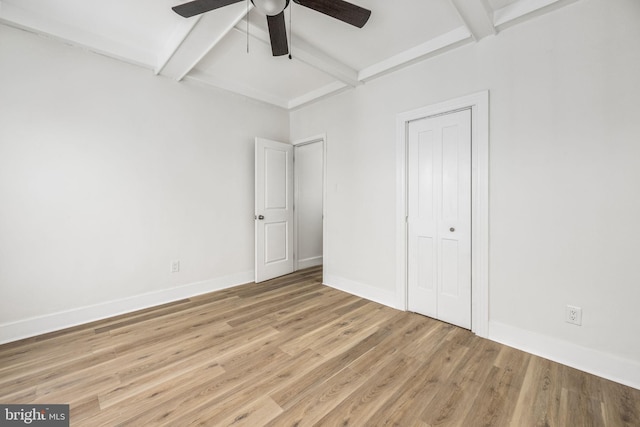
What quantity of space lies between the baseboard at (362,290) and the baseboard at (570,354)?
3.33 feet

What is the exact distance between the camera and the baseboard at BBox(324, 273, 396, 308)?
3.06 meters

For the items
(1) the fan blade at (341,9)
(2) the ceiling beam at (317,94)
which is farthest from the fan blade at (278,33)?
(2) the ceiling beam at (317,94)

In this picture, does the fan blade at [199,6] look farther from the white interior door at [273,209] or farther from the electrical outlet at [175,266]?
the electrical outlet at [175,266]

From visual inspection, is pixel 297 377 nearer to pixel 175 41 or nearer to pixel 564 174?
pixel 564 174

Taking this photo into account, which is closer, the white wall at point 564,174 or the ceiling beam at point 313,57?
the white wall at point 564,174

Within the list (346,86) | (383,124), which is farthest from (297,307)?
(346,86)

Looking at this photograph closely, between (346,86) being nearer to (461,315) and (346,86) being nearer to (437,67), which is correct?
(437,67)

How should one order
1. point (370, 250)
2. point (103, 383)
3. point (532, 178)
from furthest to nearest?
point (370, 250), point (532, 178), point (103, 383)

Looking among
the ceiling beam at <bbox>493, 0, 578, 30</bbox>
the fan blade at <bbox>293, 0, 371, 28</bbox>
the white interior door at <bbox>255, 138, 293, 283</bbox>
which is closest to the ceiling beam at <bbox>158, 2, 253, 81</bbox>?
the fan blade at <bbox>293, 0, 371, 28</bbox>

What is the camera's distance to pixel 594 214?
187cm

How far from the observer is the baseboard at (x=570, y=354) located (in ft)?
5.75

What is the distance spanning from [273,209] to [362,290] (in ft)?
5.66

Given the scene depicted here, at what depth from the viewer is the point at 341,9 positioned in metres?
1.76

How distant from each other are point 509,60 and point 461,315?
2252 millimetres
